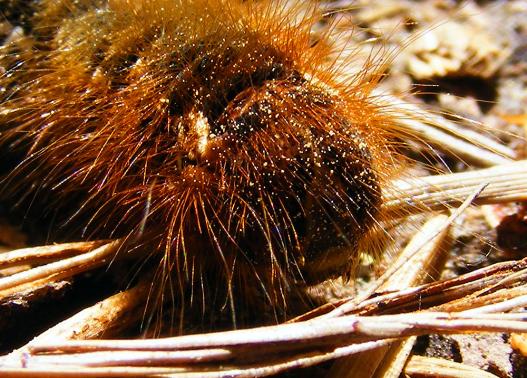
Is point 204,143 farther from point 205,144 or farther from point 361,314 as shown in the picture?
point 361,314

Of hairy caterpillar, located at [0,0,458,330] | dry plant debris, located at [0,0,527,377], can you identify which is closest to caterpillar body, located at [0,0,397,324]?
hairy caterpillar, located at [0,0,458,330]

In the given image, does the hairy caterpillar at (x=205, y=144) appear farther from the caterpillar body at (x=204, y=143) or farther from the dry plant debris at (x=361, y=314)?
the dry plant debris at (x=361, y=314)

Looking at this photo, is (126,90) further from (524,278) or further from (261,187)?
Answer: (524,278)

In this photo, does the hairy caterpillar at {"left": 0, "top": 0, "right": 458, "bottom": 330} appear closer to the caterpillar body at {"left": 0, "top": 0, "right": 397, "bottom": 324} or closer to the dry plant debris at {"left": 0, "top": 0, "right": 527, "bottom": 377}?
the caterpillar body at {"left": 0, "top": 0, "right": 397, "bottom": 324}

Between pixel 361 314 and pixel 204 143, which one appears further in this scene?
pixel 204 143

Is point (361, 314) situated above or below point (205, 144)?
below

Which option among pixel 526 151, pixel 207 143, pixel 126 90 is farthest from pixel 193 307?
pixel 526 151

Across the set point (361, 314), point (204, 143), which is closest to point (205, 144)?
point (204, 143)

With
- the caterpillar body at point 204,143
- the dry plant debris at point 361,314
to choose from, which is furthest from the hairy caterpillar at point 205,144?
the dry plant debris at point 361,314
